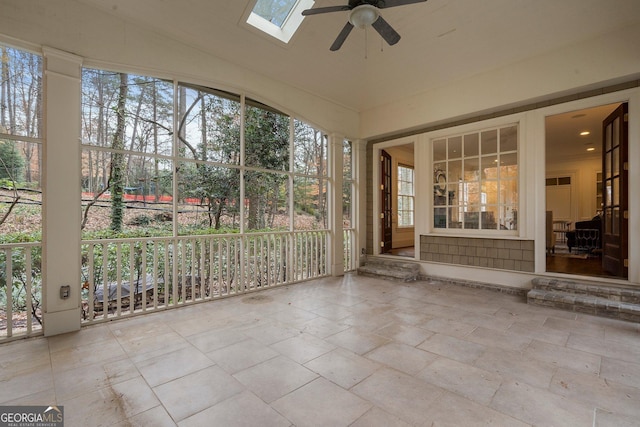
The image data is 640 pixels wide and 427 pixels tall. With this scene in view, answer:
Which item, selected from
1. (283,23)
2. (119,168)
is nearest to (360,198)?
(283,23)

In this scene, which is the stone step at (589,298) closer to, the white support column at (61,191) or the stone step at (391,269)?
the stone step at (391,269)

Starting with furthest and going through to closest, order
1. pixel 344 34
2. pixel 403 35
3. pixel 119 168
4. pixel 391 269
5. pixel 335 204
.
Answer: pixel 335 204
pixel 391 269
pixel 403 35
pixel 119 168
pixel 344 34

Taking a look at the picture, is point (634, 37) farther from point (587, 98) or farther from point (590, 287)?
point (590, 287)

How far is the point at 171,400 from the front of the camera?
6.09 feet

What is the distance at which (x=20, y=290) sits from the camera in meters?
2.90

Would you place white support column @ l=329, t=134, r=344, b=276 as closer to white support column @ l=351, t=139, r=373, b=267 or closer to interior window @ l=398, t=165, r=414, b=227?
white support column @ l=351, t=139, r=373, b=267

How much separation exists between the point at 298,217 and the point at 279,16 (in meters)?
2.99

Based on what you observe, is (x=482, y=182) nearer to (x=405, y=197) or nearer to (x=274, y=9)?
(x=405, y=197)

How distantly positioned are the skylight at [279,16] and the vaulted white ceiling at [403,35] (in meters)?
0.09

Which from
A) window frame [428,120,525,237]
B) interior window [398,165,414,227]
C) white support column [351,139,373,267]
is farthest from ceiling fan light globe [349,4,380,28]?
interior window [398,165,414,227]

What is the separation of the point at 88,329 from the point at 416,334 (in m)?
3.37

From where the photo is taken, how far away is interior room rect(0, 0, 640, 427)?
2037 mm

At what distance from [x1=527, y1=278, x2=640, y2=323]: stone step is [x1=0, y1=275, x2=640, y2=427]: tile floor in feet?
0.58

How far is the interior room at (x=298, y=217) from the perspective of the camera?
2.04 meters
